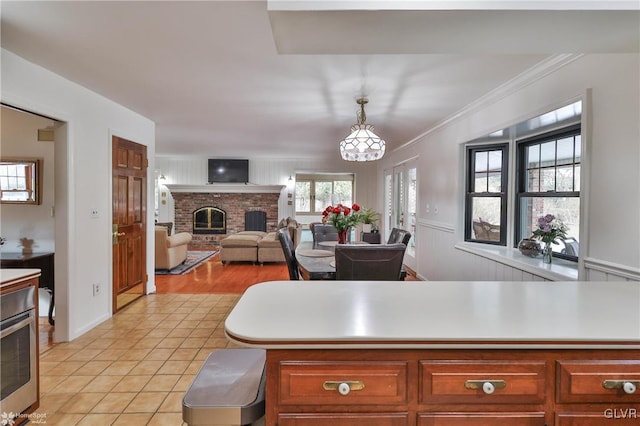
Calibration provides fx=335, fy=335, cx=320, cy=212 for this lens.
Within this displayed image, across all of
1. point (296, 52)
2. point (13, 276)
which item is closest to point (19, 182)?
point (13, 276)

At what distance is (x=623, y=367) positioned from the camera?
989 mm

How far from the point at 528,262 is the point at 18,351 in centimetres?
351

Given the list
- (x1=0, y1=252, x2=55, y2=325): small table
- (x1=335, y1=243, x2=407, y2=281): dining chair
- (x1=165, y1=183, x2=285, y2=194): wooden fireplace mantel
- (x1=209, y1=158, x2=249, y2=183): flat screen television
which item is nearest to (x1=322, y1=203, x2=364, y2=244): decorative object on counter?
(x1=335, y1=243, x2=407, y2=281): dining chair

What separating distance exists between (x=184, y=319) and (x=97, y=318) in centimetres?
82

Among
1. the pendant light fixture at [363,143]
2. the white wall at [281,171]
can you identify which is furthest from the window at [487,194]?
the white wall at [281,171]

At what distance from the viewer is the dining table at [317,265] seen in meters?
2.48

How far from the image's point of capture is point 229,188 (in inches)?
345

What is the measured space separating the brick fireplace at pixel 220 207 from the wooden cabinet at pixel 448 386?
26.2ft

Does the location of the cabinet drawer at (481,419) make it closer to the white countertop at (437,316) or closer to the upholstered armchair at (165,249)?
the white countertop at (437,316)

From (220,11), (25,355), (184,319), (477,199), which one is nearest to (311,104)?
(220,11)

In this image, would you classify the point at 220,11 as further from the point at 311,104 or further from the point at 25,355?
the point at 25,355

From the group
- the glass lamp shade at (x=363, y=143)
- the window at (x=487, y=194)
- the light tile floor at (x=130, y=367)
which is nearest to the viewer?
the light tile floor at (x=130, y=367)

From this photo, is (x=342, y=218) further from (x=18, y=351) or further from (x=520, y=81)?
(x=18, y=351)

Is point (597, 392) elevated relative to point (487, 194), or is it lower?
lower
